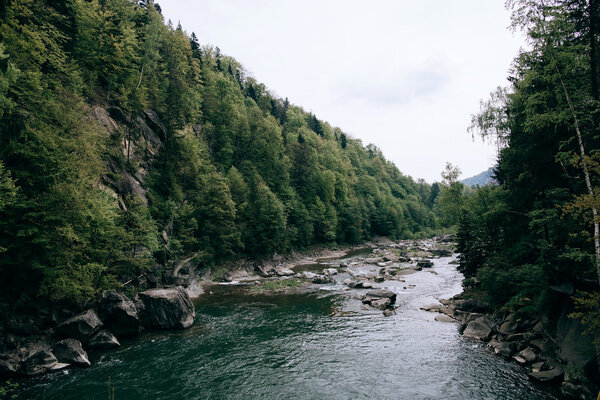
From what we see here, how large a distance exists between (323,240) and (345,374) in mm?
54961

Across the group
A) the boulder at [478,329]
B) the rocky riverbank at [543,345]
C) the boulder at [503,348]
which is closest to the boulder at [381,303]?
the rocky riverbank at [543,345]

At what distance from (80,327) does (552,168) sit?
29.9 meters

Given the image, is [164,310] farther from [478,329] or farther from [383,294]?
[478,329]

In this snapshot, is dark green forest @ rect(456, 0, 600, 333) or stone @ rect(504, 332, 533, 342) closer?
dark green forest @ rect(456, 0, 600, 333)

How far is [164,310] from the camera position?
20.9 metres

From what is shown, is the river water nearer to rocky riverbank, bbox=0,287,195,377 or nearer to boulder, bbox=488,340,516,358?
boulder, bbox=488,340,516,358

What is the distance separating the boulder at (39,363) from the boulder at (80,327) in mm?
1533

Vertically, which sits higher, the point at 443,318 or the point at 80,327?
the point at 80,327

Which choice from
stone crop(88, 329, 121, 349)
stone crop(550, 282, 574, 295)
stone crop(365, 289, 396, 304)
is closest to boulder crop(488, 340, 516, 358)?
stone crop(550, 282, 574, 295)

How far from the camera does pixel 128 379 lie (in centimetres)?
1415

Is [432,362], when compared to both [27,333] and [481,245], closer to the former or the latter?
[481,245]

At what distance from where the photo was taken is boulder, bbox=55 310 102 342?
16359mm

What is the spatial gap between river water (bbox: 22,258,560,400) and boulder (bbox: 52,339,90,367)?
18.7 inches

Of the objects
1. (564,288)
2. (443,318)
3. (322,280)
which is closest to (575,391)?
(564,288)
